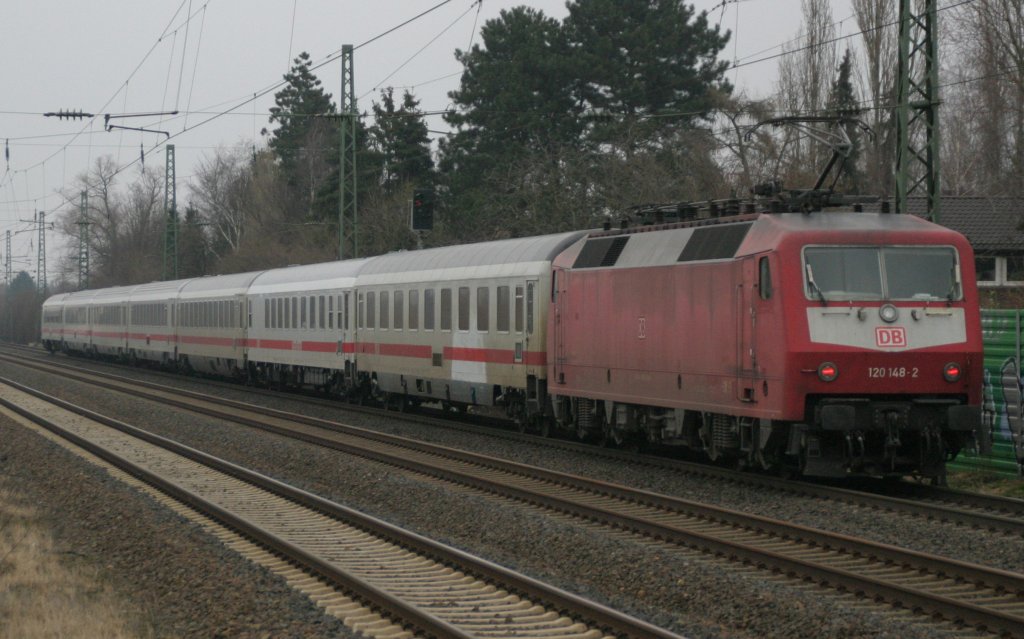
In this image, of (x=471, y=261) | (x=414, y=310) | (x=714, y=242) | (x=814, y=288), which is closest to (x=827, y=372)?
(x=814, y=288)

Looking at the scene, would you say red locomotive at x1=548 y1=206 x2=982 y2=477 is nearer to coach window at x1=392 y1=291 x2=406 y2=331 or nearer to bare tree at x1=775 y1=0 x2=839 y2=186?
coach window at x1=392 y1=291 x2=406 y2=331

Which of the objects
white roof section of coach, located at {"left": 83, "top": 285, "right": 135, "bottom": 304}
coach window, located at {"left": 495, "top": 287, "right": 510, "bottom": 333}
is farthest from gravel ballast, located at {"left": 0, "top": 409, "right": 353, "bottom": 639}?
white roof section of coach, located at {"left": 83, "top": 285, "right": 135, "bottom": 304}

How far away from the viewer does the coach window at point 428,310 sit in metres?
26.0

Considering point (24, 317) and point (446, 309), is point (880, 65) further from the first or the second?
point (24, 317)

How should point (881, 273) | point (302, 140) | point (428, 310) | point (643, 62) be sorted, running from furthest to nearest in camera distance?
1. point (302, 140)
2. point (643, 62)
3. point (428, 310)
4. point (881, 273)

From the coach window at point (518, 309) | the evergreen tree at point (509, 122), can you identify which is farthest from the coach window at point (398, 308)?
the evergreen tree at point (509, 122)

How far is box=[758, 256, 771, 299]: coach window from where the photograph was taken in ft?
47.9

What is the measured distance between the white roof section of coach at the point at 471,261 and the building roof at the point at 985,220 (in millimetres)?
25055

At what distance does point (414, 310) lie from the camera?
27.0m

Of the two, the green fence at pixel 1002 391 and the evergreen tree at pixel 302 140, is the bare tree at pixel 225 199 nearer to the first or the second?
the evergreen tree at pixel 302 140

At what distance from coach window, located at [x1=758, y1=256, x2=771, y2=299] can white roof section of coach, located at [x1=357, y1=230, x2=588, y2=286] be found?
6694 mm

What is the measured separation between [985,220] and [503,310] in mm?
36088

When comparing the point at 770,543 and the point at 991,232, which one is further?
the point at 991,232

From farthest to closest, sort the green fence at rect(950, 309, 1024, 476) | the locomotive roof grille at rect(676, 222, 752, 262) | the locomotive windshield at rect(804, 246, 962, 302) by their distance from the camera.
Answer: the green fence at rect(950, 309, 1024, 476) → the locomotive roof grille at rect(676, 222, 752, 262) → the locomotive windshield at rect(804, 246, 962, 302)
